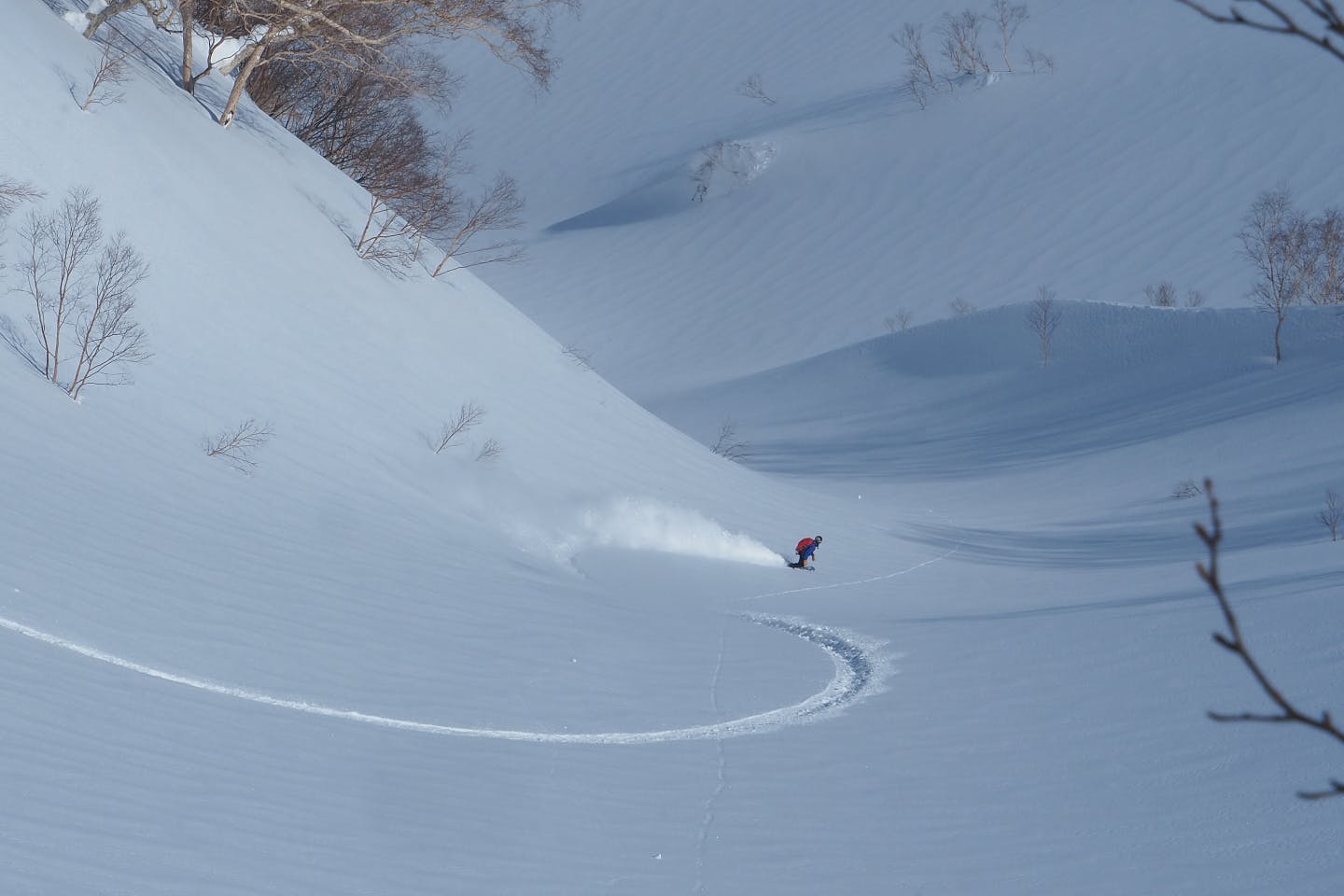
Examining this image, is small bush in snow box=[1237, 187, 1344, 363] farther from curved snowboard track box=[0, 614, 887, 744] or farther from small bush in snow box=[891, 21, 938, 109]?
curved snowboard track box=[0, 614, 887, 744]

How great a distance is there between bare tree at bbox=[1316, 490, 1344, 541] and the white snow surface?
0.49 meters

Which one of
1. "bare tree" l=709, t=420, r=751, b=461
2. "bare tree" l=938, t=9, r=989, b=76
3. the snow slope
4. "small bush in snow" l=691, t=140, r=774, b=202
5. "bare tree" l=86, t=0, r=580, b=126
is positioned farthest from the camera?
"bare tree" l=938, t=9, r=989, b=76

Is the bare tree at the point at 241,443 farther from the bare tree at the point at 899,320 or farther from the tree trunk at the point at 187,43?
the bare tree at the point at 899,320

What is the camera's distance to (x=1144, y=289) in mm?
27406

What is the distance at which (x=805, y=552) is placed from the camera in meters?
12.8

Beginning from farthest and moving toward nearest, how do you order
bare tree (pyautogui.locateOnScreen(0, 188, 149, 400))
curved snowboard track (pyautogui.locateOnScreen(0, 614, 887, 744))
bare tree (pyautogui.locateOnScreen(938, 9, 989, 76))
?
bare tree (pyautogui.locateOnScreen(938, 9, 989, 76))
bare tree (pyautogui.locateOnScreen(0, 188, 149, 400))
curved snowboard track (pyautogui.locateOnScreen(0, 614, 887, 744))

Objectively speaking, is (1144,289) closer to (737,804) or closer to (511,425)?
(511,425)

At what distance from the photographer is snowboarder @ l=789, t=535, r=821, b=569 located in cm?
1277

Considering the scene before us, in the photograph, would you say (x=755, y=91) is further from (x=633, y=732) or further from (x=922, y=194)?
(x=633, y=732)

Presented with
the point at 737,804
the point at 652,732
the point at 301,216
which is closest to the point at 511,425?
the point at 301,216

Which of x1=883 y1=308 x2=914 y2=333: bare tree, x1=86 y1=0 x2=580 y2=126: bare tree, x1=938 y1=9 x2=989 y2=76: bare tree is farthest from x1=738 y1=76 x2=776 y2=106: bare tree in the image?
x1=86 y1=0 x2=580 y2=126: bare tree

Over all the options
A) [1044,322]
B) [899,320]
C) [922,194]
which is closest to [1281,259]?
[1044,322]

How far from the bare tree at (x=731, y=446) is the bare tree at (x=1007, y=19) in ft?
60.6

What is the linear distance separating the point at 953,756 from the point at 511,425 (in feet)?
25.9
